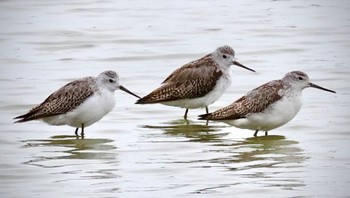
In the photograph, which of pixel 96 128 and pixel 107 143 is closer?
pixel 107 143

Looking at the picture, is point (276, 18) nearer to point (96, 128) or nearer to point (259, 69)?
point (259, 69)

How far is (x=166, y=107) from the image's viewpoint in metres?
16.9

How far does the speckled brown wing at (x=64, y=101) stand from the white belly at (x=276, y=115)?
2.12m

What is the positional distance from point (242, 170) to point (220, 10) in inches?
480

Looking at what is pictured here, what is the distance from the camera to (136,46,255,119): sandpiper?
1577 cm

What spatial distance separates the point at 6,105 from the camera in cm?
1666

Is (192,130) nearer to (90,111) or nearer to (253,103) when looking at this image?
(253,103)

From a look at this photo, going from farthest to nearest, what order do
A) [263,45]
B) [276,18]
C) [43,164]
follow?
1. [276,18]
2. [263,45]
3. [43,164]

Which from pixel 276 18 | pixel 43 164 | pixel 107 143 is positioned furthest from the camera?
pixel 276 18

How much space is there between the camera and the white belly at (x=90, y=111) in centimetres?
1435

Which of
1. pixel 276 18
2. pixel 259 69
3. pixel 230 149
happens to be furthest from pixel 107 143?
pixel 276 18

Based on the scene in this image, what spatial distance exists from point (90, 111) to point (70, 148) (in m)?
0.61

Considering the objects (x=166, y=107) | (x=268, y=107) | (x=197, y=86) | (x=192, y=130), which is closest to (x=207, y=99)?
(x=197, y=86)

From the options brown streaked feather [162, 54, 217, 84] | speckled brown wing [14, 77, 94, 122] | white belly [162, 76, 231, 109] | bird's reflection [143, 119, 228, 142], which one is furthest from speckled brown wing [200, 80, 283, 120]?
speckled brown wing [14, 77, 94, 122]
